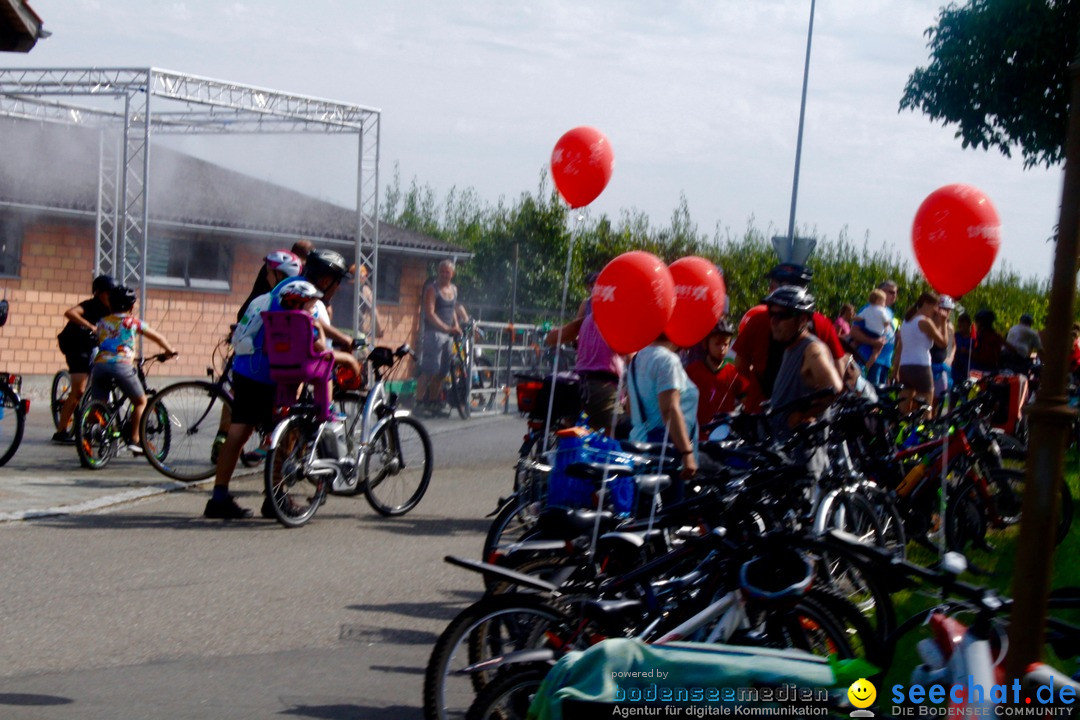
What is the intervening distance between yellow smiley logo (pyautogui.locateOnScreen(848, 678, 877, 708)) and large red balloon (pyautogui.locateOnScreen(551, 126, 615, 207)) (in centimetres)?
630

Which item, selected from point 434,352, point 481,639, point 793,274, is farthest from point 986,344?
point 481,639

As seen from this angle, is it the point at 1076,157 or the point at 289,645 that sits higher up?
the point at 1076,157

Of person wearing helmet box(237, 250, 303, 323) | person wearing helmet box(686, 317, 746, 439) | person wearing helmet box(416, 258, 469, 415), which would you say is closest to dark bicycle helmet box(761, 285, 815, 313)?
person wearing helmet box(686, 317, 746, 439)

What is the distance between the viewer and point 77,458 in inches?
469

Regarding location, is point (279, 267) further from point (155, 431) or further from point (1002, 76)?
point (1002, 76)

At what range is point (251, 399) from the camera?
9273mm

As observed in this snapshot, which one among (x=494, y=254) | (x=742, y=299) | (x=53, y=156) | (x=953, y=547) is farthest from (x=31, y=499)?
(x=494, y=254)

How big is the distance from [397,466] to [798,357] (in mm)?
3689

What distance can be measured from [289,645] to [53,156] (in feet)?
61.9

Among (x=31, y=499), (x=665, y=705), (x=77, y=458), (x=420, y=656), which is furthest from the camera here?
(x=77, y=458)

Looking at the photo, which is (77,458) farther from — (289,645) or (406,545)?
(289,645)

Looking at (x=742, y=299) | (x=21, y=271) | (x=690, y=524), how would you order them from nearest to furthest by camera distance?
(x=690, y=524) < (x=21, y=271) < (x=742, y=299)

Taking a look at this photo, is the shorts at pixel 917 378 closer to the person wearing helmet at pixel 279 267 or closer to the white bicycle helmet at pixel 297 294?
the person wearing helmet at pixel 279 267

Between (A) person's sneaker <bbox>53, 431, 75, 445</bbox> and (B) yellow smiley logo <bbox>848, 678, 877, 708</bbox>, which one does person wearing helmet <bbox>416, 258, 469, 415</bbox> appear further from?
(B) yellow smiley logo <bbox>848, 678, 877, 708</bbox>
